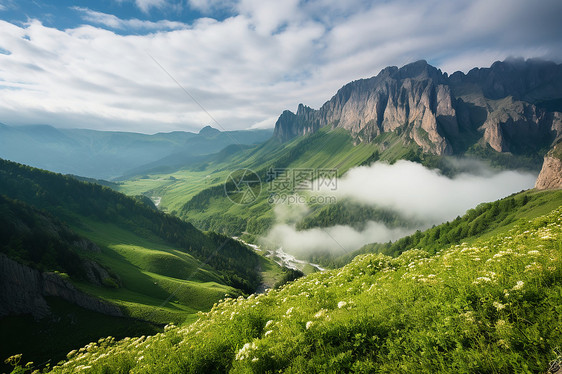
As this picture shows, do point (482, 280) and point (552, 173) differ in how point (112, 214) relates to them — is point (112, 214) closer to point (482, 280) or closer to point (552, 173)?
point (482, 280)

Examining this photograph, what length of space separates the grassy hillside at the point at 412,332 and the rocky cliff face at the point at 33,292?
46.2m

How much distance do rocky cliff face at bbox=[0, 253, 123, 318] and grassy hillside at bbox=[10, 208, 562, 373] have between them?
46.2 metres

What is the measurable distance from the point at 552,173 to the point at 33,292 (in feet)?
937

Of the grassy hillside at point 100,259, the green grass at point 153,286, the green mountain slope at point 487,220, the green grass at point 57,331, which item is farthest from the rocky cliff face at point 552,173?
the green grass at point 57,331

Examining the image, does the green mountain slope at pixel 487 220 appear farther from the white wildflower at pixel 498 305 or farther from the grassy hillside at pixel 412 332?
the white wildflower at pixel 498 305

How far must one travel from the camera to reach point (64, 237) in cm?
8888

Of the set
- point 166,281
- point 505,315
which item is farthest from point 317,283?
point 166,281

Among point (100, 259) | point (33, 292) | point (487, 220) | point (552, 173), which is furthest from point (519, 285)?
point (552, 173)

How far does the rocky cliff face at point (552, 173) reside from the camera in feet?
571

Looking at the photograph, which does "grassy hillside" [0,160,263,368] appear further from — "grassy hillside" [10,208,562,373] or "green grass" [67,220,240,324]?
"grassy hillside" [10,208,562,373]

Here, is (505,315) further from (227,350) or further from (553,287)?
(227,350)

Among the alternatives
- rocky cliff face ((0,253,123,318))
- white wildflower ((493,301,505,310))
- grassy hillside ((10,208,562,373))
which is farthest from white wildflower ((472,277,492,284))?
rocky cliff face ((0,253,123,318))

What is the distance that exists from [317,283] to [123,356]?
10.9 meters

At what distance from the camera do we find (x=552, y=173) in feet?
589
